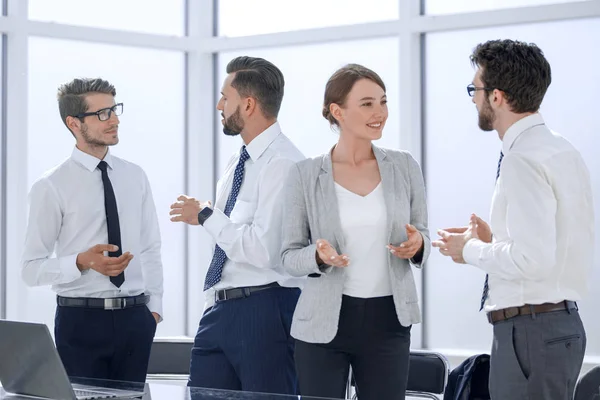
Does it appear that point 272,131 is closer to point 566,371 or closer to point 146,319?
point 146,319

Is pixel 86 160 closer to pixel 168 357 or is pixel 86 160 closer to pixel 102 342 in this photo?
pixel 102 342

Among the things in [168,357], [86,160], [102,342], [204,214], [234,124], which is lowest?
[168,357]

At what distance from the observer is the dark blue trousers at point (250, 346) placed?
3.06 m

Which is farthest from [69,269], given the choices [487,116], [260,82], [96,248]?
[487,116]

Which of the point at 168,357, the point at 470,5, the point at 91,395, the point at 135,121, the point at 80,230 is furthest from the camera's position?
the point at 135,121

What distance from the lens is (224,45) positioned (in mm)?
5434

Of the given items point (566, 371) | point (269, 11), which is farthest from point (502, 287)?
point (269, 11)

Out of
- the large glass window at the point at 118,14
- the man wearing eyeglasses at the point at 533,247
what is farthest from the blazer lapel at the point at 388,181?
the large glass window at the point at 118,14

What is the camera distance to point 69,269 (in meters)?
3.37

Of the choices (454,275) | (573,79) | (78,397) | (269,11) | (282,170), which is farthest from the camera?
(269,11)

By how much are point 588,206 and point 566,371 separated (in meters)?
0.49

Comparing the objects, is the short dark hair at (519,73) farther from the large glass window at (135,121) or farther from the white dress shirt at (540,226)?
the large glass window at (135,121)

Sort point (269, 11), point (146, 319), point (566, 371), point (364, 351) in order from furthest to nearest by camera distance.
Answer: point (269, 11) → point (146, 319) → point (364, 351) → point (566, 371)

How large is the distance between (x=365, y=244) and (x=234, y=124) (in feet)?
2.66
